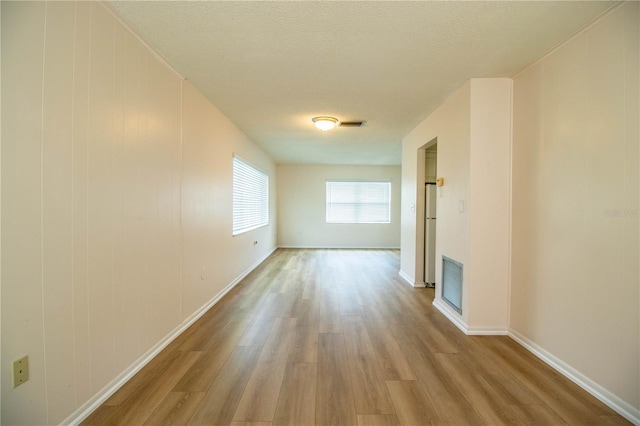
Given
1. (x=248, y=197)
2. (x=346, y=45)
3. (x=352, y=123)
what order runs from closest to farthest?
1. (x=346, y=45)
2. (x=352, y=123)
3. (x=248, y=197)

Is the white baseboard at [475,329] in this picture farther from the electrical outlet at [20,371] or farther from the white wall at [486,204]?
the electrical outlet at [20,371]

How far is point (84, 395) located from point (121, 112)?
1754 mm

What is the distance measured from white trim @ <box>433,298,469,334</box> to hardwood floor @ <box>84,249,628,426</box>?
79 mm

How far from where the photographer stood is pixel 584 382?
189cm

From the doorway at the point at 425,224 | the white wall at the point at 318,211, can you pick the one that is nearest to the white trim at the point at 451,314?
the doorway at the point at 425,224

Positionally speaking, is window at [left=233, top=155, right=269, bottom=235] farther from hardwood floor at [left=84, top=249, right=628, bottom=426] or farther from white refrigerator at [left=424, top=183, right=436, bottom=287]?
white refrigerator at [left=424, top=183, right=436, bottom=287]

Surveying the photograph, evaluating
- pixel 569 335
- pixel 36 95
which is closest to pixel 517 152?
pixel 569 335

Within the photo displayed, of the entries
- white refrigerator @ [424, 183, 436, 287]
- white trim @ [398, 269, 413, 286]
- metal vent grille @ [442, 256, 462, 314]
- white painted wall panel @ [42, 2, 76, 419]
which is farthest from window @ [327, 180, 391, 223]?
white painted wall panel @ [42, 2, 76, 419]

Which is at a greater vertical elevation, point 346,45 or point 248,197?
point 346,45

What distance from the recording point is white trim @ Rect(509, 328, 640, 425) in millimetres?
1617

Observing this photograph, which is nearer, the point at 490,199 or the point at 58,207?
the point at 58,207

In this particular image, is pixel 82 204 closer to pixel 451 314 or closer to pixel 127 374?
pixel 127 374

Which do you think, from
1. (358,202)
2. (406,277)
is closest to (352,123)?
(406,277)

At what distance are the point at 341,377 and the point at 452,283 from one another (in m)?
1.79
